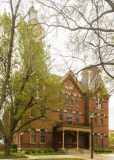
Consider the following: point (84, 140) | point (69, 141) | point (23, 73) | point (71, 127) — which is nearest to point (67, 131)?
point (71, 127)

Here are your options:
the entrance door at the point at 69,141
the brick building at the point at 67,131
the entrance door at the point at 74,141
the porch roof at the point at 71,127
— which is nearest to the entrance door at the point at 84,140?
the brick building at the point at 67,131

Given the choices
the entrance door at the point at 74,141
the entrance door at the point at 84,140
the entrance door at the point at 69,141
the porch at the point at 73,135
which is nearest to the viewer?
the porch at the point at 73,135

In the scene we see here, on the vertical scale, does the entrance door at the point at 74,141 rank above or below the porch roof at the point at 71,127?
below

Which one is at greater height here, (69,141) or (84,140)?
(69,141)

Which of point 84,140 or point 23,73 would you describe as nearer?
point 23,73

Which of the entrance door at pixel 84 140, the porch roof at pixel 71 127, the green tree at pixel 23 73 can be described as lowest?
the entrance door at pixel 84 140

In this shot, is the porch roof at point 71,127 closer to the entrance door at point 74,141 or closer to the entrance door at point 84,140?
the entrance door at point 74,141

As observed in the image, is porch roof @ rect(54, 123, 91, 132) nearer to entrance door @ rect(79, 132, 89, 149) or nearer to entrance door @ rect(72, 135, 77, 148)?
entrance door @ rect(72, 135, 77, 148)

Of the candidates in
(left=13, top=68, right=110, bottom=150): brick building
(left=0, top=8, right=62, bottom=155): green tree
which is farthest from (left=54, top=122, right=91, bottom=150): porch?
(left=0, top=8, right=62, bottom=155): green tree

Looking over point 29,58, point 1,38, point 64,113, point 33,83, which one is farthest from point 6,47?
point 64,113

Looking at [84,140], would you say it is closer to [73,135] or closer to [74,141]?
[74,141]

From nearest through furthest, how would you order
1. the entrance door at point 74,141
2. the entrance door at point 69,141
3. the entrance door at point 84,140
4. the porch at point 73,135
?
the porch at point 73,135 < the entrance door at point 69,141 < the entrance door at point 74,141 < the entrance door at point 84,140

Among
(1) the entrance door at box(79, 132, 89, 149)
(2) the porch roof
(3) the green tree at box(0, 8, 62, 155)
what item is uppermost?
(3) the green tree at box(0, 8, 62, 155)

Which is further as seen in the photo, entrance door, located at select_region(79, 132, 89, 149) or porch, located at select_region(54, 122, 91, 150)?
entrance door, located at select_region(79, 132, 89, 149)
